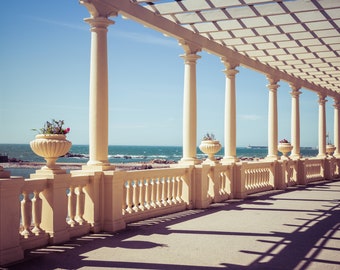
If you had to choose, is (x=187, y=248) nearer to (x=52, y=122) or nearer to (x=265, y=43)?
(x=52, y=122)

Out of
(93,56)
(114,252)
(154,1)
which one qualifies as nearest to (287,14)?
(154,1)

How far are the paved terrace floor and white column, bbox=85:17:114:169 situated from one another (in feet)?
9.23

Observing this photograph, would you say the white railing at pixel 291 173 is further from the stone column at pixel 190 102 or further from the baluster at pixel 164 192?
the baluster at pixel 164 192

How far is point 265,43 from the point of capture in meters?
22.9

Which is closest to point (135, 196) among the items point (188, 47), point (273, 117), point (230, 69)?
point (188, 47)

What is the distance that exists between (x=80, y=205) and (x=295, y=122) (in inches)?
932

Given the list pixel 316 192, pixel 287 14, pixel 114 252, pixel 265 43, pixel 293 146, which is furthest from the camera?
pixel 293 146

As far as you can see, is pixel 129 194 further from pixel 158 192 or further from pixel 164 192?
pixel 164 192

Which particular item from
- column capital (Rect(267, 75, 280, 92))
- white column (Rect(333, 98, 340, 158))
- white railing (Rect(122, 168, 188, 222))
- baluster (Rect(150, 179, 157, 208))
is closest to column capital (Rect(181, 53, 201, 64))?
white railing (Rect(122, 168, 188, 222))

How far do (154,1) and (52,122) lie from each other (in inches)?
249

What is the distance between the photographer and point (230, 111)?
24594mm

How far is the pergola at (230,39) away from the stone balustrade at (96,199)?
937 millimetres

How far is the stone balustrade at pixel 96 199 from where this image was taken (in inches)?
414

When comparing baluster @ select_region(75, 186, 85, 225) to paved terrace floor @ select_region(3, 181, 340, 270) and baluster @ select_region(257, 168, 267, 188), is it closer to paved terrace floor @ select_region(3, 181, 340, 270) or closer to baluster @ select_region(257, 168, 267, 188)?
paved terrace floor @ select_region(3, 181, 340, 270)
